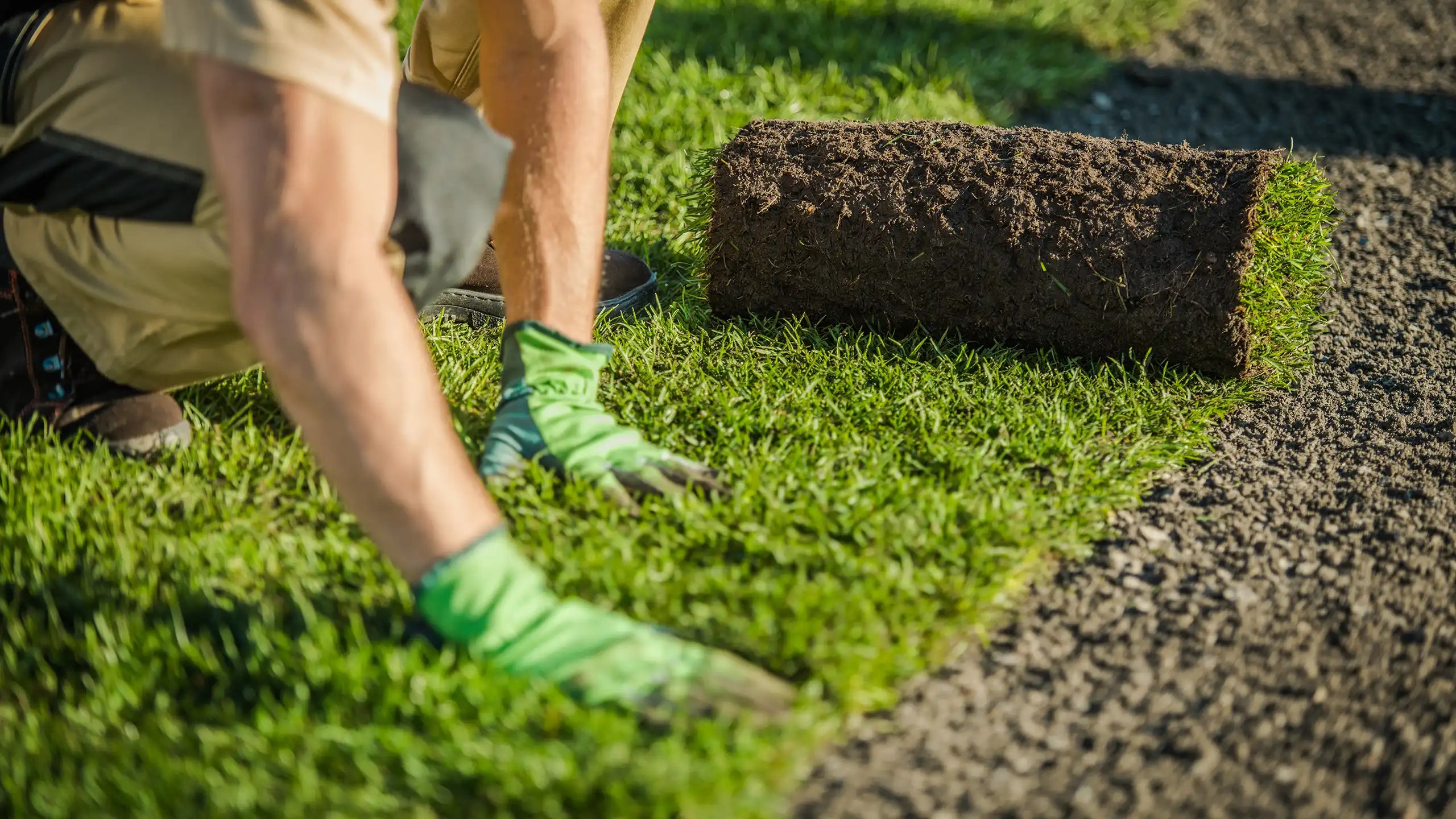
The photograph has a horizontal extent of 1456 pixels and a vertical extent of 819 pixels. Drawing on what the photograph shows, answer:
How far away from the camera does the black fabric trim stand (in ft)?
5.92

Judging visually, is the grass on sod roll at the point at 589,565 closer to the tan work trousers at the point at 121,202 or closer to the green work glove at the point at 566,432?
the green work glove at the point at 566,432

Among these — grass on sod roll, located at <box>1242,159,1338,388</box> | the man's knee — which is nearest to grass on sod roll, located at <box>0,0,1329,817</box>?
grass on sod roll, located at <box>1242,159,1338,388</box>

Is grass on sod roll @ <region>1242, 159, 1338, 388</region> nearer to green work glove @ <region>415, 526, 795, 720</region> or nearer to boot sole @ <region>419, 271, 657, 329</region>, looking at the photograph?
boot sole @ <region>419, 271, 657, 329</region>

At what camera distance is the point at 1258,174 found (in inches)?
97.8

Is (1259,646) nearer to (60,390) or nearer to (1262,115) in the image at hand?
(60,390)

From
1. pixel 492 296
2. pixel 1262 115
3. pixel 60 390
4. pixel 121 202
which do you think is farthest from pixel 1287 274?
pixel 60 390

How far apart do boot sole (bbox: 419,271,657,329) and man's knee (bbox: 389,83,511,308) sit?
781 mm

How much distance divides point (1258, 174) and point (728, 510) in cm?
146

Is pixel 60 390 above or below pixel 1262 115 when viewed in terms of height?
below

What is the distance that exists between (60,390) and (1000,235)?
1.94 m

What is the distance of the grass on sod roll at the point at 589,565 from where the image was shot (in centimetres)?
142

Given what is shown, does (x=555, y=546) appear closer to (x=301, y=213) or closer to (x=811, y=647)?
(x=811, y=647)

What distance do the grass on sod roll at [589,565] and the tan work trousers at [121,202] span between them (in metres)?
0.22

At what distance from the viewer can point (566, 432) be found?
6.75 feet
